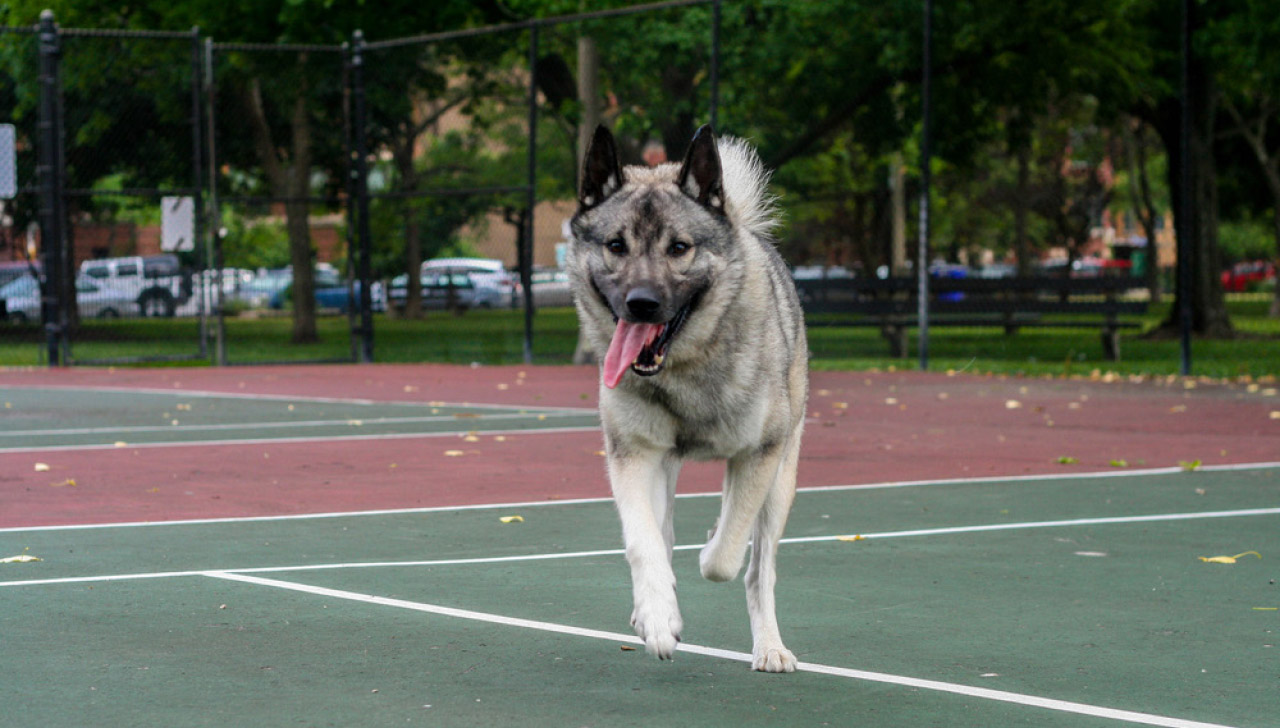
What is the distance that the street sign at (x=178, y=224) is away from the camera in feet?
78.0

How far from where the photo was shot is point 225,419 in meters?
15.8

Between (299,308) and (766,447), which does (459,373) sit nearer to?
(299,308)

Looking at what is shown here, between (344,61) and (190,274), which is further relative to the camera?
(190,274)

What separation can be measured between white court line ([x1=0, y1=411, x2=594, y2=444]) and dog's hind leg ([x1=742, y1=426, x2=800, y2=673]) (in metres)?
9.29

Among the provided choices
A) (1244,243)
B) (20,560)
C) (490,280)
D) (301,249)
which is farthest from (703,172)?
(1244,243)

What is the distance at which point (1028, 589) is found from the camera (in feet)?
23.7

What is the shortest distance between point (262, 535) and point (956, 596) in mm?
3766

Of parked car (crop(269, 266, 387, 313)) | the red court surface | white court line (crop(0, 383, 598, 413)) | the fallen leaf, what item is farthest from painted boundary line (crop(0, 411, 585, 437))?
parked car (crop(269, 266, 387, 313))

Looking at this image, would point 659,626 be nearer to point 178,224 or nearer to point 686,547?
point 686,547

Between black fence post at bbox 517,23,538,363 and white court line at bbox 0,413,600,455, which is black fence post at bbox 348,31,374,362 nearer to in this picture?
black fence post at bbox 517,23,538,363

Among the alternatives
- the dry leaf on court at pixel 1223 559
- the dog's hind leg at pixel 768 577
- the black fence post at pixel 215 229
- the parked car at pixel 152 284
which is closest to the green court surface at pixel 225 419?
the black fence post at pixel 215 229

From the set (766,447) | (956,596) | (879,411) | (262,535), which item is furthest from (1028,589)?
(879,411)

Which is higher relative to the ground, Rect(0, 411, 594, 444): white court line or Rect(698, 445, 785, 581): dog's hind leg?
Rect(698, 445, 785, 581): dog's hind leg

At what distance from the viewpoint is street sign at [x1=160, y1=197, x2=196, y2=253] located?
23.8m
